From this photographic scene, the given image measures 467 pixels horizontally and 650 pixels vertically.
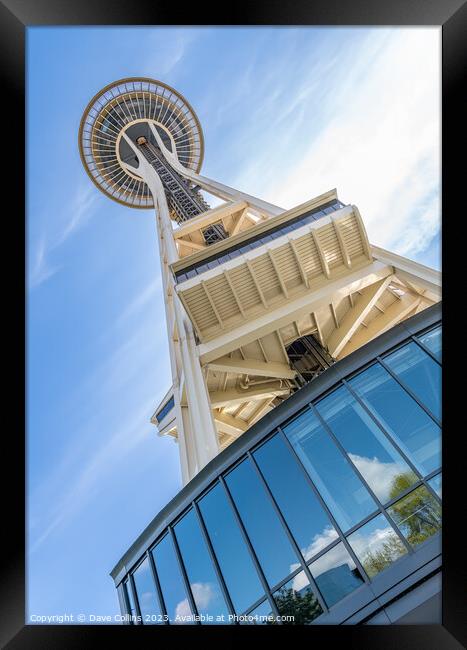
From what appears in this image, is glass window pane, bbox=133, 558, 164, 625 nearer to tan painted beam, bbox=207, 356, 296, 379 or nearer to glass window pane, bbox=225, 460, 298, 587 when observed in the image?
glass window pane, bbox=225, 460, 298, 587

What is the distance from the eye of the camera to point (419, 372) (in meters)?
12.0

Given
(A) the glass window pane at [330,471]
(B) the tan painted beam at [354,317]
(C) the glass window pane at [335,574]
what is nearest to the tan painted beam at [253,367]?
(B) the tan painted beam at [354,317]

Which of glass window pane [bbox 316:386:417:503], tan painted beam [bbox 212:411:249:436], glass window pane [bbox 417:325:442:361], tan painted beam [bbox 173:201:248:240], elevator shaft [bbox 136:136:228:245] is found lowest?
glass window pane [bbox 316:386:417:503]

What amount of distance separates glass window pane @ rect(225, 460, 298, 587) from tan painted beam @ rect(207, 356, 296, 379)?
13169 millimetres

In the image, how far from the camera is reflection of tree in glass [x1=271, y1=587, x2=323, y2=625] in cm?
1042

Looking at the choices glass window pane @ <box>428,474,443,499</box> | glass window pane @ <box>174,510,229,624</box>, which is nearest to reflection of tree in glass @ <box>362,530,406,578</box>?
glass window pane @ <box>428,474,443,499</box>

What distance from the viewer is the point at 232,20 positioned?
6.70 m

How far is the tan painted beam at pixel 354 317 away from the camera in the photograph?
27.5 m

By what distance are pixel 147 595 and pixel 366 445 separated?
22.4ft

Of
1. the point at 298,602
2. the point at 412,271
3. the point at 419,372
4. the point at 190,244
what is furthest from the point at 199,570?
the point at 190,244

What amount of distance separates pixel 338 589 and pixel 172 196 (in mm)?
38966

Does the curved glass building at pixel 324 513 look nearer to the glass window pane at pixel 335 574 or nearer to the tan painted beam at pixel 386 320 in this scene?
the glass window pane at pixel 335 574

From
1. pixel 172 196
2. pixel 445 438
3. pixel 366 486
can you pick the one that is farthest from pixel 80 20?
pixel 172 196

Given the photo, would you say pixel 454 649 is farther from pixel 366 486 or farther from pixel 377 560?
pixel 366 486
